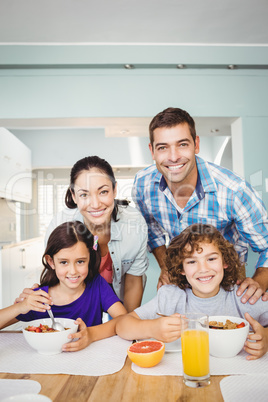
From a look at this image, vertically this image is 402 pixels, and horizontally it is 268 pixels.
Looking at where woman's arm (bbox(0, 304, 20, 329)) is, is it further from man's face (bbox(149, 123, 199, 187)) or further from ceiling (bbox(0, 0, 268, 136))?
ceiling (bbox(0, 0, 268, 136))

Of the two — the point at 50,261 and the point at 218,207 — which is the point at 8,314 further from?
the point at 218,207

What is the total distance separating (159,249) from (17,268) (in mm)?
2012

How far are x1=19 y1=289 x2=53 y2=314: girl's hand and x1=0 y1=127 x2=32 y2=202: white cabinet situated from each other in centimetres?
309

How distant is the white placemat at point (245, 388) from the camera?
68cm

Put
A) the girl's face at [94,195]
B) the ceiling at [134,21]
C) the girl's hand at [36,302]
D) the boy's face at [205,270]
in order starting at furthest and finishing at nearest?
the ceiling at [134,21]
the girl's face at [94,195]
the boy's face at [205,270]
the girl's hand at [36,302]

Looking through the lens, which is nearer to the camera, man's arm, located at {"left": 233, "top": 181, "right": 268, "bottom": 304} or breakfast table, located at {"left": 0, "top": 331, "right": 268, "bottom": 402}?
breakfast table, located at {"left": 0, "top": 331, "right": 268, "bottom": 402}

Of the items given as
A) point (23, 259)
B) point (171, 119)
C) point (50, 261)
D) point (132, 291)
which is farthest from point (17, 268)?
point (171, 119)

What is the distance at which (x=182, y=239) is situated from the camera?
4.08ft

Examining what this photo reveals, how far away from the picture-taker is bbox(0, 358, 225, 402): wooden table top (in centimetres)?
69

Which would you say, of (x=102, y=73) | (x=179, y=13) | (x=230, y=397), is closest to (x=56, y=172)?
(x=102, y=73)

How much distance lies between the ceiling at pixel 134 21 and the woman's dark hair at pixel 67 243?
1386 millimetres

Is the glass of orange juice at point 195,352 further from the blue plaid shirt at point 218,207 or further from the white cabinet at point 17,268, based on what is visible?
the white cabinet at point 17,268

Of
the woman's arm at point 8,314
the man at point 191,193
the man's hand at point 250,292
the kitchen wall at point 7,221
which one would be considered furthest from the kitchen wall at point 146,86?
the kitchen wall at point 7,221

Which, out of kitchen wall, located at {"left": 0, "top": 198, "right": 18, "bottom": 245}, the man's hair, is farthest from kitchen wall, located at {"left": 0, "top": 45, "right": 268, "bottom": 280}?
kitchen wall, located at {"left": 0, "top": 198, "right": 18, "bottom": 245}
